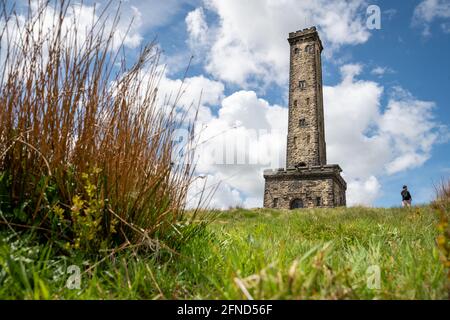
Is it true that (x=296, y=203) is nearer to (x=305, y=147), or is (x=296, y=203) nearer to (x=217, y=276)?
(x=305, y=147)

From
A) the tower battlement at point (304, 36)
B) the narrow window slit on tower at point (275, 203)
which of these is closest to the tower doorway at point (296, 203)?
the narrow window slit on tower at point (275, 203)

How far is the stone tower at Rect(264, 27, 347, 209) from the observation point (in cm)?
2692

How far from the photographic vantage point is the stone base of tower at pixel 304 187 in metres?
26.6

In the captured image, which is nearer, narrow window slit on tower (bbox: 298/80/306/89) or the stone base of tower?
the stone base of tower

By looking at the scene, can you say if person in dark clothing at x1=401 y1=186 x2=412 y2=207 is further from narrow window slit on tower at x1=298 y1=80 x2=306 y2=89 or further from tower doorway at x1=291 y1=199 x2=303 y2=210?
narrow window slit on tower at x1=298 y1=80 x2=306 y2=89

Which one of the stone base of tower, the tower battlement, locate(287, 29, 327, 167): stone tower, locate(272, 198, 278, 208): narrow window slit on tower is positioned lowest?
locate(272, 198, 278, 208): narrow window slit on tower

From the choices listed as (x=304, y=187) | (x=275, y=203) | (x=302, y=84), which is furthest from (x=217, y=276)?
(x=302, y=84)

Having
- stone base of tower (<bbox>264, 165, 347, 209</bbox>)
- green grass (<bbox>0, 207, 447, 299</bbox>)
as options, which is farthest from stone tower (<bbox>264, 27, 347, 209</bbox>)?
green grass (<bbox>0, 207, 447, 299</bbox>)

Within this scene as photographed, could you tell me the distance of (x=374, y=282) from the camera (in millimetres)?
1842

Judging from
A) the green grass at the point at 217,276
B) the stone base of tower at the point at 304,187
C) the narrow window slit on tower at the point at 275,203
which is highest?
the stone base of tower at the point at 304,187

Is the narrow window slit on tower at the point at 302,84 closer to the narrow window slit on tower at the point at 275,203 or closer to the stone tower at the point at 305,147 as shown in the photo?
the stone tower at the point at 305,147

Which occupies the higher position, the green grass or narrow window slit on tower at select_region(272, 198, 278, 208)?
narrow window slit on tower at select_region(272, 198, 278, 208)
